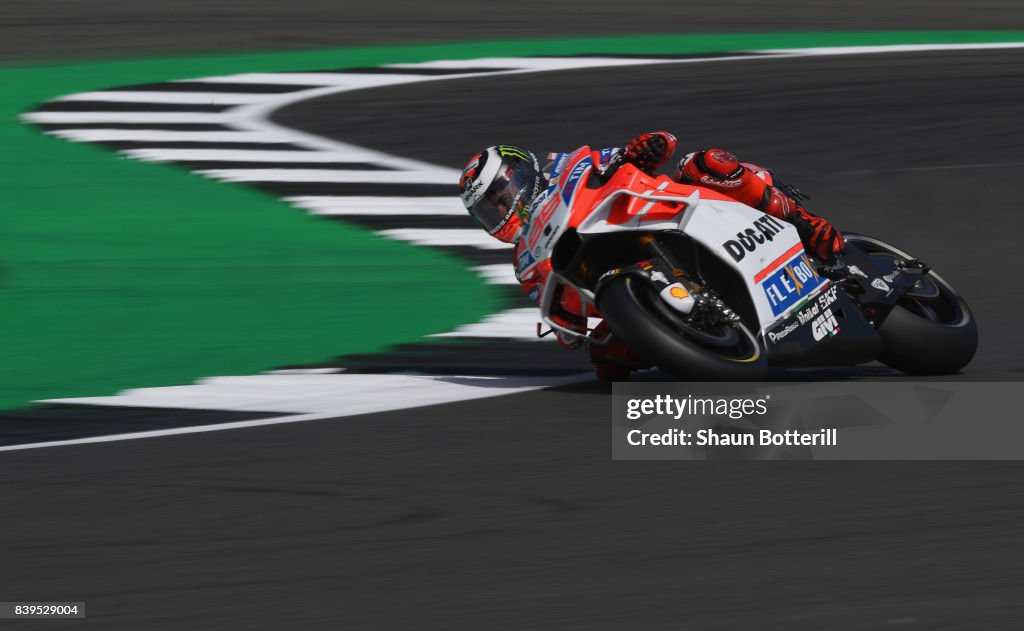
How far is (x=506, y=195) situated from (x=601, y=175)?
16.9 inches

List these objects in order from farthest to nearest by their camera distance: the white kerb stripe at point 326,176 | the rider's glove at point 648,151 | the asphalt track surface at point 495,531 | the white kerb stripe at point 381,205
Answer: the white kerb stripe at point 326,176 → the white kerb stripe at point 381,205 → the rider's glove at point 648,151 → the asphalt track surface at point 495,531

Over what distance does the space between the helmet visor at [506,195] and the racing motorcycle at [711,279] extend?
0.39ft

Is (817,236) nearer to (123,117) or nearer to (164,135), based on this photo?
(164,135)

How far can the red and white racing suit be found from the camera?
7.48 meters

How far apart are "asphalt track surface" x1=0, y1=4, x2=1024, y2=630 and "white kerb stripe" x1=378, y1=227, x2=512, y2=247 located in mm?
4060

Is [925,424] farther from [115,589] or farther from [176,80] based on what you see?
[176,80]

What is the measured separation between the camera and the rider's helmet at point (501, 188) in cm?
754

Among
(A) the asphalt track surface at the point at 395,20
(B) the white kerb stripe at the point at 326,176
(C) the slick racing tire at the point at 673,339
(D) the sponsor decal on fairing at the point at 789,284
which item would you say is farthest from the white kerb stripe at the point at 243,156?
(C) the slick racing tire at the point at 673,339

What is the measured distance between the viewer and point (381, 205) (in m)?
12.8

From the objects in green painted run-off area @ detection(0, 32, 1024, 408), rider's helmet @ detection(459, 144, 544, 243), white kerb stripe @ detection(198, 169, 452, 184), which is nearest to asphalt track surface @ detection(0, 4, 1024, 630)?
rider's helmet @ detection(459, 144, 544, 243)

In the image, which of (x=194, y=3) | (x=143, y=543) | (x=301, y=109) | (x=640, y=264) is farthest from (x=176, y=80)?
(x=143, y=543)

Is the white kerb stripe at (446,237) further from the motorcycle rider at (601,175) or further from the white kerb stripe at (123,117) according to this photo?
the white kerb stripe at (123,117)

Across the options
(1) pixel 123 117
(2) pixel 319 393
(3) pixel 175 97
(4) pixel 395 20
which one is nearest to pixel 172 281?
(2) pixel 319 393

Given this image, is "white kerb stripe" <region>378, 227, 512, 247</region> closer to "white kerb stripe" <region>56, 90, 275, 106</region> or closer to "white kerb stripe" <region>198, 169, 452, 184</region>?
"white kerb stripe" <region>198, 169, 452, 184</region>
